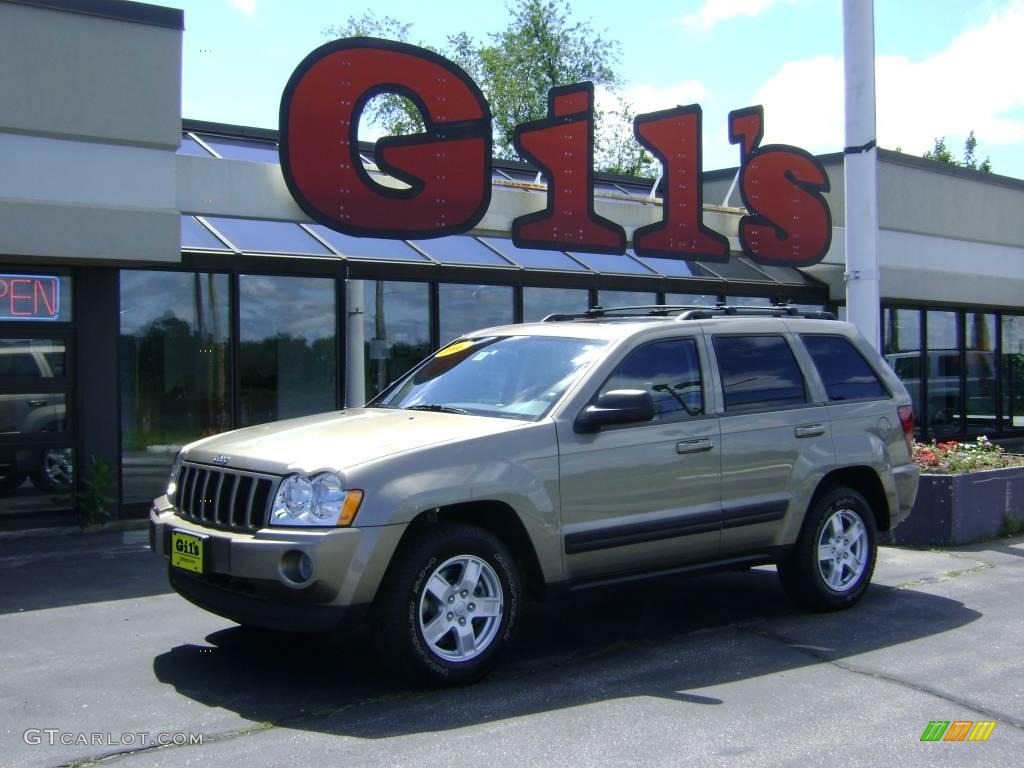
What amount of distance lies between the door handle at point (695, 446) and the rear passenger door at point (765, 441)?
0.44 feet

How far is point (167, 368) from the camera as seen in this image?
37.2ft

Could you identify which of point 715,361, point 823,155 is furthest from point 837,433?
point 823,155

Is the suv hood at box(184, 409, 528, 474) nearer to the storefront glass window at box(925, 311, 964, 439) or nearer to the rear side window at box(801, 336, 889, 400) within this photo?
the rear side window at box(801, 336, 889, 400)

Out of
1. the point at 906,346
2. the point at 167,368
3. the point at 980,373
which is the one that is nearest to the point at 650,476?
the point at 167,368

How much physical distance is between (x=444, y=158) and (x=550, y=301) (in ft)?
8.02

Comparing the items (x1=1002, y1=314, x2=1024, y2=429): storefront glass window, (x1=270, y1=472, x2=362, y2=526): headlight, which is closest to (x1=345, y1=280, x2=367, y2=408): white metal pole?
(x1=270, y1=472, x2=362, y2=526): headlight

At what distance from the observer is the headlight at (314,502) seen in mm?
5039

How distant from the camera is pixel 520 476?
18.2 feet

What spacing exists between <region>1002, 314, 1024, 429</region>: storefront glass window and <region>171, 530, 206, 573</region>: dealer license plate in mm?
18830

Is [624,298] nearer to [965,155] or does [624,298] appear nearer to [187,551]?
[187,551]

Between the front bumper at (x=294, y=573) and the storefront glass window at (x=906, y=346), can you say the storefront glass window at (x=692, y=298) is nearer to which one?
the storefront glass window at (x=906, y=346)

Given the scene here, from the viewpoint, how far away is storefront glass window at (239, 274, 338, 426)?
11.8m

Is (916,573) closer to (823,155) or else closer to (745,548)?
(745,548)

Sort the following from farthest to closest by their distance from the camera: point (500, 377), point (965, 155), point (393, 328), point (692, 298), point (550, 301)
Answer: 1. point (965, 155)
2. point (692, 298)
3. point (550, 301)
4. point (393, 328)
5. point (500, 377)
